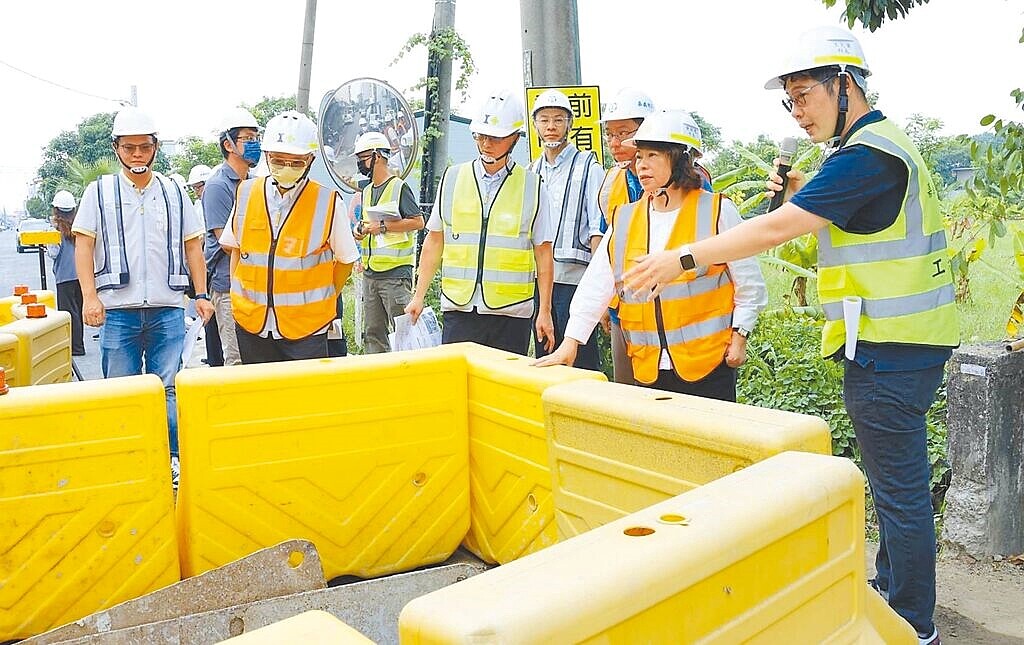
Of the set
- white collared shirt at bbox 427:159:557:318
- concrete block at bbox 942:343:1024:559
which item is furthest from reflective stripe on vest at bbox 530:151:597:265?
concrete block at bbox 942:343:1024:559

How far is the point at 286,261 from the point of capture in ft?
17.9

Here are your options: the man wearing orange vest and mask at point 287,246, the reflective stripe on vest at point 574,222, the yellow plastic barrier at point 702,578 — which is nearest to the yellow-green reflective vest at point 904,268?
the yellow plastic barrier at point 702,578

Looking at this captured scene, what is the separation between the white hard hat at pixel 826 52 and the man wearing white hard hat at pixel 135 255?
3.87 meters

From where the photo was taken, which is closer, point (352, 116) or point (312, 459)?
point (312, 459)

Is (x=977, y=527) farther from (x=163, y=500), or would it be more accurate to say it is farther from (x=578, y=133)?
(x=578, y=133)

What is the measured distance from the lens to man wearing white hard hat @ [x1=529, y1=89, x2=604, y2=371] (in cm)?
620

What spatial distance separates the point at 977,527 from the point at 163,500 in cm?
364

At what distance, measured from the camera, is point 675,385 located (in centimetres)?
429

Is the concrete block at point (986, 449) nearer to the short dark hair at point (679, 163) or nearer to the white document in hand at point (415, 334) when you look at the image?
the short dark hair at point (679, 163)

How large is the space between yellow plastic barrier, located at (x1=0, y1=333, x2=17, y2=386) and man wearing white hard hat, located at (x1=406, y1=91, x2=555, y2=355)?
225 cm

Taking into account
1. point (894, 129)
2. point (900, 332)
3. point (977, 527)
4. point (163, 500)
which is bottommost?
point (977, 527)

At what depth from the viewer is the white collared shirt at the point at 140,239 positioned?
5.80 metres

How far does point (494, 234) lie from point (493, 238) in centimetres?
2

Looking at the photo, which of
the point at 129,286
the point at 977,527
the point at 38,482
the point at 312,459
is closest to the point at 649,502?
the point at 312,459
